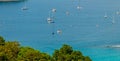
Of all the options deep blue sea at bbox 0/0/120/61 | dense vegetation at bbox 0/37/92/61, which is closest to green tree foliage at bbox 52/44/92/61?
dense vegetation at bbox 0/37/92/61

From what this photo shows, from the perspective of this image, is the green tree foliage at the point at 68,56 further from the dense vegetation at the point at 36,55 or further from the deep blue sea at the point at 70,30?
the deep blue sea at the point at 70,30

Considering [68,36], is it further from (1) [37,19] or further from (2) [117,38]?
(1) [37,19]

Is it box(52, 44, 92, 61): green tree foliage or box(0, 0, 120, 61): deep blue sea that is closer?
box(52, 44, 92, 61): green tree foliage

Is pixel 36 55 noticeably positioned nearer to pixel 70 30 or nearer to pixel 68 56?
pixel 68 56

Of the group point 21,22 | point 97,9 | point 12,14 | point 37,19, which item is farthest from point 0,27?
point 97,9

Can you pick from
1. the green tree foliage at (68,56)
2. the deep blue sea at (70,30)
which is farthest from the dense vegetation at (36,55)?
the deep blue sea at (70,30)

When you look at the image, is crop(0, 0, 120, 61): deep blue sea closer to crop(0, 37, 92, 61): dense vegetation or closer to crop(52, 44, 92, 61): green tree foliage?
crop(0, 37, 92, 61): dense vegetation
